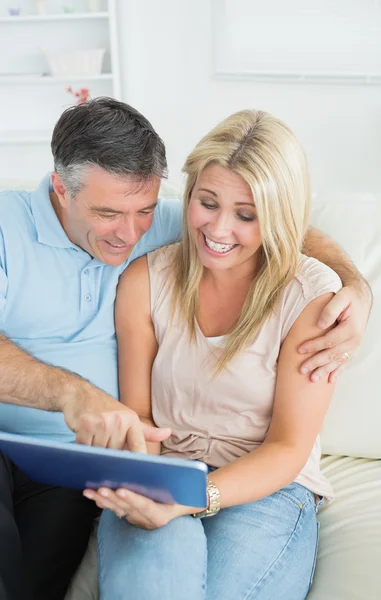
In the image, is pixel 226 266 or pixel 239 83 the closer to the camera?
pixel 226 266

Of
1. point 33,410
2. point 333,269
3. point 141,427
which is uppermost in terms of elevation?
point 333,269

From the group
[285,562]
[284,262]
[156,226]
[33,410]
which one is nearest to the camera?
[285,562]

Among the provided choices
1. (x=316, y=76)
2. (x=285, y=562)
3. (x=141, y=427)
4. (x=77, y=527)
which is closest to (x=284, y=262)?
(x=141, y=427)

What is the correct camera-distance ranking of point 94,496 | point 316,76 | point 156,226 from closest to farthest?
point 94,496 < point 156,226 < point 316,76

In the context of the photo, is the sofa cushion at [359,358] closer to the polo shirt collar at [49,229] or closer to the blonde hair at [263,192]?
the blonde hair at [263,192]

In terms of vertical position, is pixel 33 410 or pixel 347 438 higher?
pixel 33 410

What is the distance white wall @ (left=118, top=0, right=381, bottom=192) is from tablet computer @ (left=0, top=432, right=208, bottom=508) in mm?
3451

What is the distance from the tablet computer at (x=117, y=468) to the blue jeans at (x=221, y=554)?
92 mm

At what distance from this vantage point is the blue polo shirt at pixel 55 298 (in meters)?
1.60

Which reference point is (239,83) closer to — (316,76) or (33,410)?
(316,76)

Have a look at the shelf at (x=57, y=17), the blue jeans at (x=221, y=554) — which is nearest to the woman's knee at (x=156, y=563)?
Result: the blue jeans at (x=221, y=554)

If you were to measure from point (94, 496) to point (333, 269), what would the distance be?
698 mm

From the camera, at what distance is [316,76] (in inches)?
165

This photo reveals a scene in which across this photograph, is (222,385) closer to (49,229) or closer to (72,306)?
(72,306)
